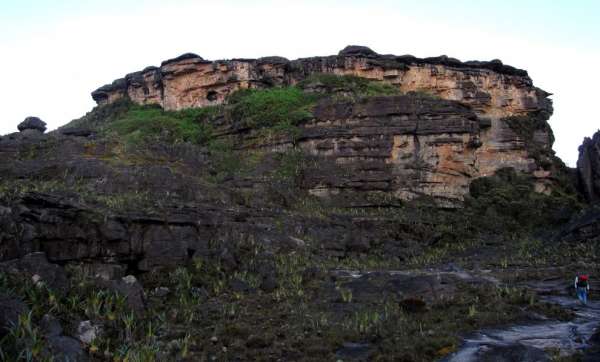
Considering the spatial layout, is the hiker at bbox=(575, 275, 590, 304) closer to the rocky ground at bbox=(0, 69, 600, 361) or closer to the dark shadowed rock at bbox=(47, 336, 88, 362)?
the rocky ground at bbox=(0, 69, 600, 361)

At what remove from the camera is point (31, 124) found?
33312mm

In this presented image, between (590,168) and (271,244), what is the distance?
25.6 meters

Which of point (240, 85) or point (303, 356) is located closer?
point (303, 356)

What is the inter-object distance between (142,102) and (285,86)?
13836mm

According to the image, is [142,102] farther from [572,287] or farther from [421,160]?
[572,287]

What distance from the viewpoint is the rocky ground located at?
10.0m

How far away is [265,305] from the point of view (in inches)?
522

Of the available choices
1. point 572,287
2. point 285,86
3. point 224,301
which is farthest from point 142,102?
point 572,287

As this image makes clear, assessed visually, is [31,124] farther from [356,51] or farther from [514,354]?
[514,354]

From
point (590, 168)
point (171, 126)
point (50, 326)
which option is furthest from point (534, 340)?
point (171, 126)

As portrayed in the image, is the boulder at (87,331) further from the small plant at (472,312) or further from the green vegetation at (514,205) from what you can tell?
the green vegetation at (514,205)

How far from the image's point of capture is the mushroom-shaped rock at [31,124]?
33.3 metres

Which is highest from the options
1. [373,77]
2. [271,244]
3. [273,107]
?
[373,77]

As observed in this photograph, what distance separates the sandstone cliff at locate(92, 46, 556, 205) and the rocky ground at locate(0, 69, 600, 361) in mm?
273
